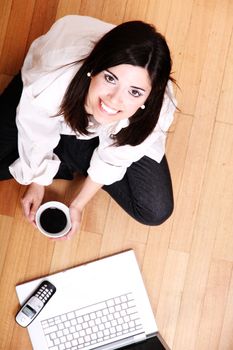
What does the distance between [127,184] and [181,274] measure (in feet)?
1.08

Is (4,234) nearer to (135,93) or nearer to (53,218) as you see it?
(53,218)

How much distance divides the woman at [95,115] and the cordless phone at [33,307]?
0.18 metres

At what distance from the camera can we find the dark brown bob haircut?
30.5 inches

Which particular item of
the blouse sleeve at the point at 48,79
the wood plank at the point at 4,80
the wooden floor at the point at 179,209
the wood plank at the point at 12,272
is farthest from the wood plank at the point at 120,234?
the wood plank at the point at 4,80

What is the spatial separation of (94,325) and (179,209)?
0.41m

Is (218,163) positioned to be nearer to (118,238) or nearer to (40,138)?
(118,238)

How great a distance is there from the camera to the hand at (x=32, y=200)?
4.06 ft

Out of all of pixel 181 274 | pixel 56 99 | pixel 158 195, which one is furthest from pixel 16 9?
pixel 181 274

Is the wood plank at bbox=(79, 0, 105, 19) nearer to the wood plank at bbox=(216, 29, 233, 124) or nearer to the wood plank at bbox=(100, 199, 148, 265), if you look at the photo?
the wood plank at bbox=(216, 29, 233, 124)

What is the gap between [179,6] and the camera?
4.60 ft

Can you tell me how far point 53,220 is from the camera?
120 cm

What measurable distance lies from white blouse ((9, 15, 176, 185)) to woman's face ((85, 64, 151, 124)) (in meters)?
0.07

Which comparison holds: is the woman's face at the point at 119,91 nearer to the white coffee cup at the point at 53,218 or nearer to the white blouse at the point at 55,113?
the white blouse at the point at 55,113

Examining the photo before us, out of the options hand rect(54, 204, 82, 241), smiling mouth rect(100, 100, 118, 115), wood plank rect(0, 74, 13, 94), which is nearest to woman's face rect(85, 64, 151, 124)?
smiling mouth rect(100, 100, 118, 115)
